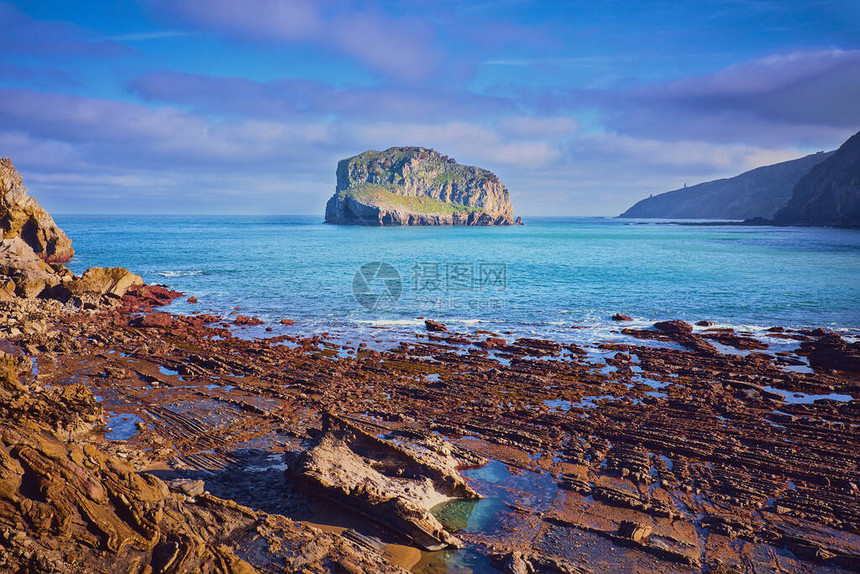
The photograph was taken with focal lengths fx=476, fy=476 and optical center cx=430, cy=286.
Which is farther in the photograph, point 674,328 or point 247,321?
point 247,321

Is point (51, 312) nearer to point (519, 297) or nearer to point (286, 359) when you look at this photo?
point (286, 359)

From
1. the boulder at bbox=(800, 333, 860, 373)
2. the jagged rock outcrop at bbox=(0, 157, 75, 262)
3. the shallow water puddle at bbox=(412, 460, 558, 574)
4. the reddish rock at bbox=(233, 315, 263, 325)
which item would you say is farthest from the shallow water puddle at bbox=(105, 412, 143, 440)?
the jagged rock outcrop at bbox=(0, 157, 75, 262)

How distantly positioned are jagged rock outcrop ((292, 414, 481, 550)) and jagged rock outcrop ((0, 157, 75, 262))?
5201 centimetres

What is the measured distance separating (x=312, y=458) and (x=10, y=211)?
6156cm

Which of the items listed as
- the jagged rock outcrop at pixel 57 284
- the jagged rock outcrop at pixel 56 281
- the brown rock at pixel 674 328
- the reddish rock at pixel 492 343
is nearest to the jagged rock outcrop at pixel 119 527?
the reddish rock at pixel 492 343

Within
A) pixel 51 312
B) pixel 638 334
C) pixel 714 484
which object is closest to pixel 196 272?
pixel 51 312

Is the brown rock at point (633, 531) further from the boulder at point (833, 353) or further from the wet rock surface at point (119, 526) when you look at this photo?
the boulder at point (833, 353)

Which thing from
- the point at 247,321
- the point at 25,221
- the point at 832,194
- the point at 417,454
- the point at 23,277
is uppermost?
the point at 832,194
